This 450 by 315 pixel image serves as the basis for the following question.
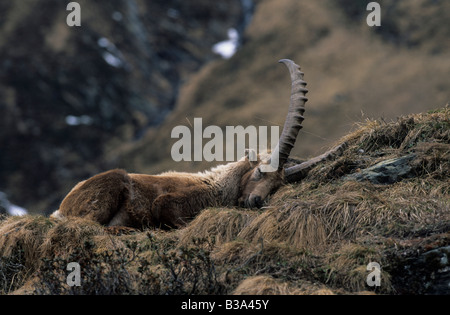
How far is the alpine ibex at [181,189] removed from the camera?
9867mm

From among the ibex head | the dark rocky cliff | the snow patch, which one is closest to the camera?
the ibex head

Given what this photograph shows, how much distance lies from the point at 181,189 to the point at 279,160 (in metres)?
2.04

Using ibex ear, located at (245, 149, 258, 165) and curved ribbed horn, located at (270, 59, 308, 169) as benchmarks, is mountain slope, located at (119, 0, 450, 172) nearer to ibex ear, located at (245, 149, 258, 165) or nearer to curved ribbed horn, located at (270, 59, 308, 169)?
ibex ear, located at (245, 149, 258, 165)

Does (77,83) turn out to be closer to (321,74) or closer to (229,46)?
(229,46)

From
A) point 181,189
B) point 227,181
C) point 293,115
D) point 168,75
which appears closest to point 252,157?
point 227,181

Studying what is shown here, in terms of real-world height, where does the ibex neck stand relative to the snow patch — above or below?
below

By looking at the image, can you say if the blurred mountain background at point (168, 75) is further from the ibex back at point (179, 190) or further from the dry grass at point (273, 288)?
the dry grass at point (273, 288)

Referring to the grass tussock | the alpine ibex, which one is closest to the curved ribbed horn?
the alpine ibex

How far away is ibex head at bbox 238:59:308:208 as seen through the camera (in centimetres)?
1070

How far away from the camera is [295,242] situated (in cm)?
797

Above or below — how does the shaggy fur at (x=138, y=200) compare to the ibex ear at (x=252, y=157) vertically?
below

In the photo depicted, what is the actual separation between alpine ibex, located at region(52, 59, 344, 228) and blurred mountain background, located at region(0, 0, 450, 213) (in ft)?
172

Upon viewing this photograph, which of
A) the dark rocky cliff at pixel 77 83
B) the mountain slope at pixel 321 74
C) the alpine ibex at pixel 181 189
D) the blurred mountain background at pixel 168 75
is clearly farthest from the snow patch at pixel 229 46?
the alpine ibex at pixel 181 189
